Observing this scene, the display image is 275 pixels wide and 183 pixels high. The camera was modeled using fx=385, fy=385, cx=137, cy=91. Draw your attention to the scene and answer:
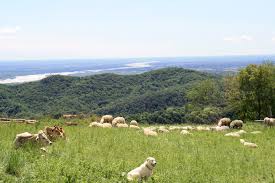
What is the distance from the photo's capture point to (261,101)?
57406 mm

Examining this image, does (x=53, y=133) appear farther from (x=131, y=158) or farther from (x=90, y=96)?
(x=90, y=96)

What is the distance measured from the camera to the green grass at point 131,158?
10943mm

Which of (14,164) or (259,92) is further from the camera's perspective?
(259,92)

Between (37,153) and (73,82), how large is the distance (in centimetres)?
18166

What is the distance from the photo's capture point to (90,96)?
17438cm

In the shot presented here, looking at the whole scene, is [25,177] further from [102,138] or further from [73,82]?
[73,82]

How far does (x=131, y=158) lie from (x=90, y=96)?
160 m

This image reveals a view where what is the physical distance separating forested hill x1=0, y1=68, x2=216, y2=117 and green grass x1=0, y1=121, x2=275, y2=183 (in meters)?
102

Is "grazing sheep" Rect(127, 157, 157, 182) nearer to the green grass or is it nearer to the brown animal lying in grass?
the green grass

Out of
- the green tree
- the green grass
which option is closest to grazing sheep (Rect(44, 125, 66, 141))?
the green grass

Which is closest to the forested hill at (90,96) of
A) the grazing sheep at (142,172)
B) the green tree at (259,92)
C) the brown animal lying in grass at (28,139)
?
the green tree at (259,92)

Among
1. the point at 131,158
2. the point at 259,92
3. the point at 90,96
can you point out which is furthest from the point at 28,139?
the point at 90,96

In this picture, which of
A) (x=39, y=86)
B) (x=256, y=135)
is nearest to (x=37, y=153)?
(x=256, y=135)

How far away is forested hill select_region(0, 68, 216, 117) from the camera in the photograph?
463ft
